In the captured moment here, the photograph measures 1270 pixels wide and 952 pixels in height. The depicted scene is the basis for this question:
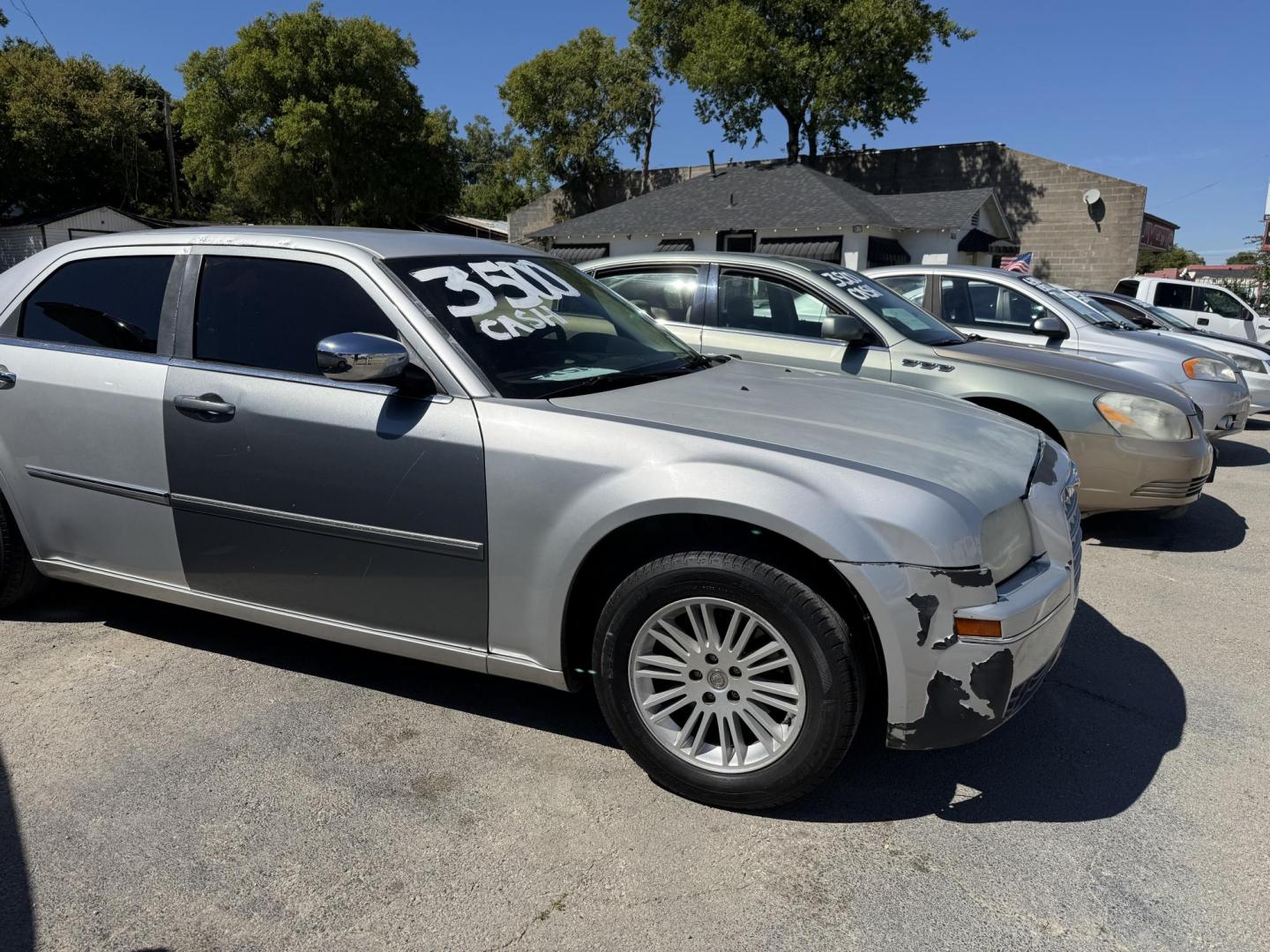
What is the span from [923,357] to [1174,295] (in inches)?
508

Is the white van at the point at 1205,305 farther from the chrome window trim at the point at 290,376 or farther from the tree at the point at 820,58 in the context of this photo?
the tree at the point at 820,58

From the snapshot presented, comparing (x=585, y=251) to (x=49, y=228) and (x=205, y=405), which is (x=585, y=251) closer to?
(x=49, y=228)

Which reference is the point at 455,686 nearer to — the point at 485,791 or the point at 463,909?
the point at 485,791

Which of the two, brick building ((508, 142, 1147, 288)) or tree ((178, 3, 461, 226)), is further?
tree ((178, 3, 461, 226))

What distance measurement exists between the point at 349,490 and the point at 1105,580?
13.1 feet

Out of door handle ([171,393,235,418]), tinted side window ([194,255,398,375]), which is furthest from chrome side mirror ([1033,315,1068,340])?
door handle ([171,393,235,418])

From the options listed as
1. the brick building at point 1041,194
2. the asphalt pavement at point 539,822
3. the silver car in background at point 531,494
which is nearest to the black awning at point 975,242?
the brick building at point 1041,194

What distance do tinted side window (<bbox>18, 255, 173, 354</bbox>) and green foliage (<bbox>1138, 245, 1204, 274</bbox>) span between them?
173 feet

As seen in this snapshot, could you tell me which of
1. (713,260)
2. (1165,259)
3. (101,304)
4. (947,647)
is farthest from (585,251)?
(1165,259)

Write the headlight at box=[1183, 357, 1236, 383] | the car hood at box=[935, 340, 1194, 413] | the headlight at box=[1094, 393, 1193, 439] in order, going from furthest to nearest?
1. the headlight at box=[1183, 357, 1236, 383]
2. the car hood at box=[935, 340, 1194, 413]
3. the headlight at box=[1094, 393, 1193, 439]

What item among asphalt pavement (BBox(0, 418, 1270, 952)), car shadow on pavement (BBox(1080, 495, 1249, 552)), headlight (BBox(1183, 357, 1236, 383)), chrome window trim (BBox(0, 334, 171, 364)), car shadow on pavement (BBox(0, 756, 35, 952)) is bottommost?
car shadow on pavement (BBox(0, 756, 35, 952))

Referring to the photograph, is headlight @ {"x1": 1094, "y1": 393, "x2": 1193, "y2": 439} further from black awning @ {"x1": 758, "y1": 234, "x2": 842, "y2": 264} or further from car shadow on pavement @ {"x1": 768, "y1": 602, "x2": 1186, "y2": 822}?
black awning @ {"x1": 758, "y1": 234, "x2": 842, "y2": 264}

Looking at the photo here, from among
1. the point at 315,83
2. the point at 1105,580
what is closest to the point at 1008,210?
the point at 315,83

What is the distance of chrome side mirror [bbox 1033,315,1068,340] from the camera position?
736 cm
